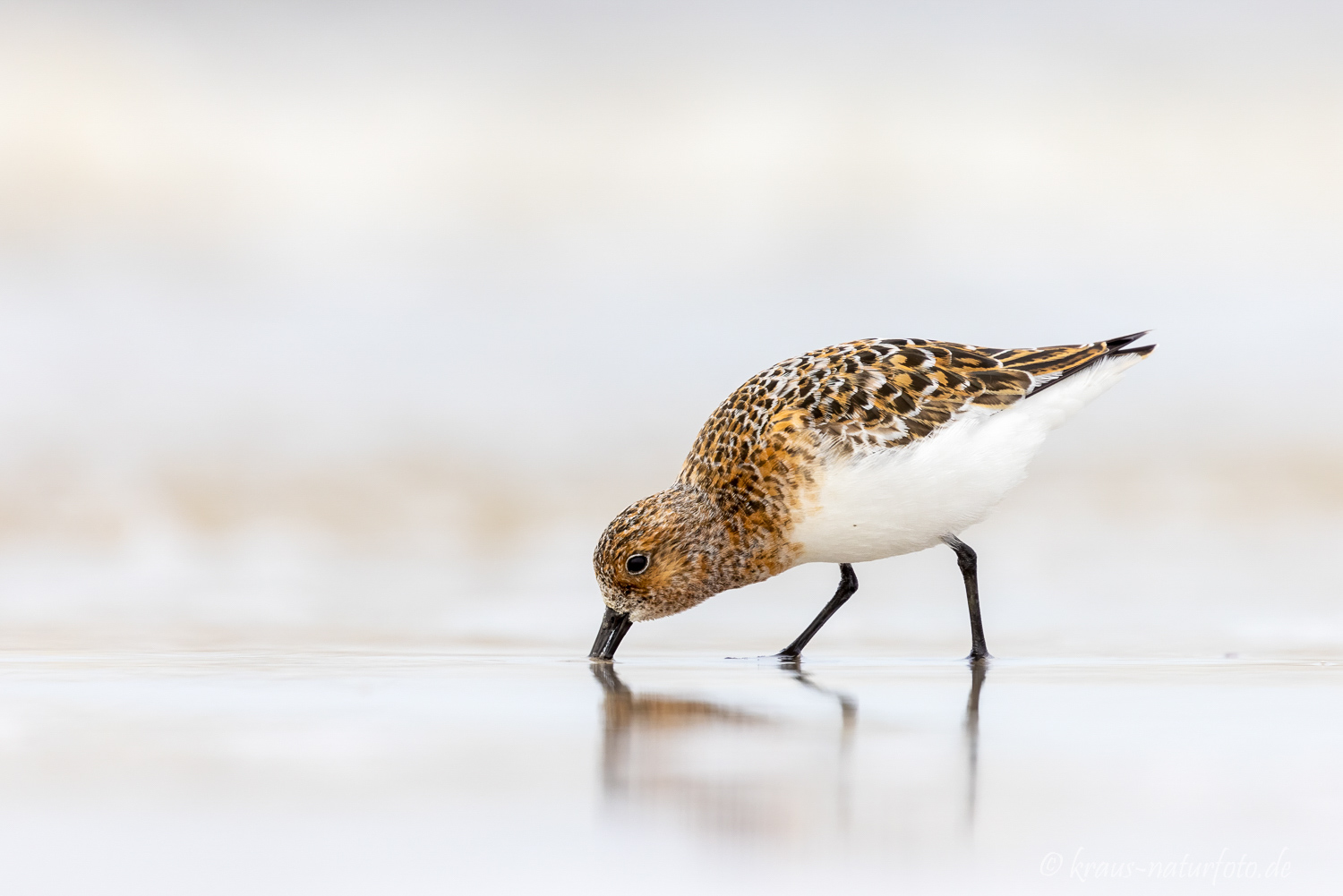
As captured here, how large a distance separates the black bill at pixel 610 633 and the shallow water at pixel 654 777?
0.94m

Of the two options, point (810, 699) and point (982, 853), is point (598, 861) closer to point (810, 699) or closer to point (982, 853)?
point (982, 853)

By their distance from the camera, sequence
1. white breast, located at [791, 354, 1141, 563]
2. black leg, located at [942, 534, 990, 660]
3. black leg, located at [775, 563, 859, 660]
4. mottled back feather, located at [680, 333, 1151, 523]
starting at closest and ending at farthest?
white breast, located at [791, 354, 1141, 563] < mottled back feather, located at [680, 333, 1151, 523] < black leg, located at [942, 534, 990, 660] < black leg, located at [775, 563, 859, 660]

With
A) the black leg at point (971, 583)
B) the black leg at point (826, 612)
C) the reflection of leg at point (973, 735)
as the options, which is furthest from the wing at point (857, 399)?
the reflection of leg at point (973, 735)

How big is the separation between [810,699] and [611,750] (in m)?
1.02

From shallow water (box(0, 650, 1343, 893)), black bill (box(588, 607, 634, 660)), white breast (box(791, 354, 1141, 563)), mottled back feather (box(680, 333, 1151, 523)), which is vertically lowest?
shallow water (box(0, 650, 1343, 893))

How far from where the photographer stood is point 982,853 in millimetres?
2178

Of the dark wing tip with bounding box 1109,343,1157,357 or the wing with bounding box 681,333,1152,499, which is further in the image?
the dark wing tip with bounding box 1109,343,1157,357

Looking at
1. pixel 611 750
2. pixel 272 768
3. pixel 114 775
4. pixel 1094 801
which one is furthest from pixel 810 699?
pixel 114 775

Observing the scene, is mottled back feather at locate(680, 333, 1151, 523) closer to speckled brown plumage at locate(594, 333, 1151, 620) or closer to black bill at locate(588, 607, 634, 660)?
speckled brown plumage at locate(594, 333, 1151, 620)

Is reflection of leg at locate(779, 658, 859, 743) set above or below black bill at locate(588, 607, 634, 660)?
below

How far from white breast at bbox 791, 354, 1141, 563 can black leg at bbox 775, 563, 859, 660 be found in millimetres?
456

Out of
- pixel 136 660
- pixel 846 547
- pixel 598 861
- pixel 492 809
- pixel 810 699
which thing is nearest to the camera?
pixel 598 861

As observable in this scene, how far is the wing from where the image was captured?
5.13 meters

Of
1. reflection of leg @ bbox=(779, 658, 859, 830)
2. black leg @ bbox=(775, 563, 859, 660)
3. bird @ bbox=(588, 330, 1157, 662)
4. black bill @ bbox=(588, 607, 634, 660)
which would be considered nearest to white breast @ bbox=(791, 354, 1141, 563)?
bird @ bbox=(588, 330, 1157, 662)
